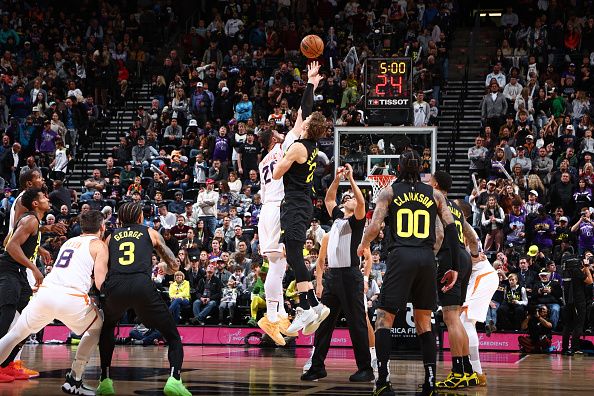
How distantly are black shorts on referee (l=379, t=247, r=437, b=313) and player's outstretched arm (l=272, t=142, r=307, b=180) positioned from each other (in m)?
1.53

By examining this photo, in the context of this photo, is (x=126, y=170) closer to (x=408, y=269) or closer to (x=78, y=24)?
(x=78, y=24)

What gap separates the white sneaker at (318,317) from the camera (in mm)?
10430

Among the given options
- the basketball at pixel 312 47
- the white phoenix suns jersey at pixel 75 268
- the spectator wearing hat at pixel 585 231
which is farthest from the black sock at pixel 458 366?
the spectator wearing hat at pixel 585 231

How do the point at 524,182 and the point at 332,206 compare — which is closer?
the point at 332,206

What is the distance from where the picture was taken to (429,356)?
9.64 m

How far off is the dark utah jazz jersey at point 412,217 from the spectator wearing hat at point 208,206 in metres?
12.1

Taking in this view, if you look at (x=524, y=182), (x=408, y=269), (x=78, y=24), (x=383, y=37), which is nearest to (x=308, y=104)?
(x=408, y=269)

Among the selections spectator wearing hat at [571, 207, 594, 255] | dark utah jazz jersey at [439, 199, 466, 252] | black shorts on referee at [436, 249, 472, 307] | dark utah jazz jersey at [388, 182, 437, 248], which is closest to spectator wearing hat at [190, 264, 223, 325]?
spectator wearing hat at [571, 207, 594, 255]

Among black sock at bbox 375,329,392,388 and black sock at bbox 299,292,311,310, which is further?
black sock at bbox 299,292,311,310

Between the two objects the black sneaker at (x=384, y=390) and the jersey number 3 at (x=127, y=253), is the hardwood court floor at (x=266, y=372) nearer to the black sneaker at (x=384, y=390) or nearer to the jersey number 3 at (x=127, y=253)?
the black sneaker at (x=384, y=390)

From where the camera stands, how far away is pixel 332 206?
11305mm

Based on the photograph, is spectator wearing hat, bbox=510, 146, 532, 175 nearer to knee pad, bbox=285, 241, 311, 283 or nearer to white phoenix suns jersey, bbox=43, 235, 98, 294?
knee pad, bbox=285, 241, 311, 283

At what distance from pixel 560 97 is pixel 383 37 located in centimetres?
552

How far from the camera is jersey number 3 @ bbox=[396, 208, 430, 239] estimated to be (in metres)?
9.55
